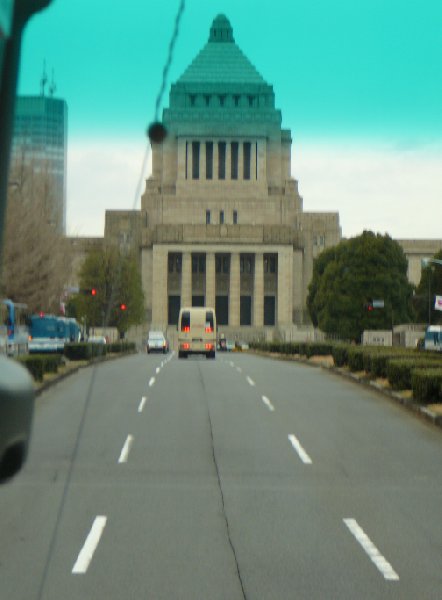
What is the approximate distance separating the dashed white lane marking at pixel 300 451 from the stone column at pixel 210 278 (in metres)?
119

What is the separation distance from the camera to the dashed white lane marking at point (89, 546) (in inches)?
320

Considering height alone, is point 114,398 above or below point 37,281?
below

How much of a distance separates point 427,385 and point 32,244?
10871mm

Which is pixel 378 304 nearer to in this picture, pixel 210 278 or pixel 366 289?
pixel 366 289

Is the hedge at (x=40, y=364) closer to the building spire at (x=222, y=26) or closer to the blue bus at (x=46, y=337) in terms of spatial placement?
the blue bus at (x=46, y=337)

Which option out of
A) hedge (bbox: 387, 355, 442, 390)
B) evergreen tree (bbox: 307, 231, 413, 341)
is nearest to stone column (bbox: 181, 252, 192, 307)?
evergreen tree (bbox: 307, 231, 413, 341)

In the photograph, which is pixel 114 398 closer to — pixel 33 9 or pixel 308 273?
pixel 33 9

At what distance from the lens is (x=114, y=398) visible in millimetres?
27438

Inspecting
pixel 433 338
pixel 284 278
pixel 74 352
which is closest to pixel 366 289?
pixel 433 338

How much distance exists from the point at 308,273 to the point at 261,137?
22469 mm

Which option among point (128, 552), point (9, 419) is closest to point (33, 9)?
point (9, 419)

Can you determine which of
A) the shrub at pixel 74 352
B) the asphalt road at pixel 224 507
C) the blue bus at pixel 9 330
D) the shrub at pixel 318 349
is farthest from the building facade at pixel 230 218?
the asphalt road at pixel 224 507

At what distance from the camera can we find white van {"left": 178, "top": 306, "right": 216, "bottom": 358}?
6700cm

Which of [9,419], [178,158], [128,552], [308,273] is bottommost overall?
[128,552]
